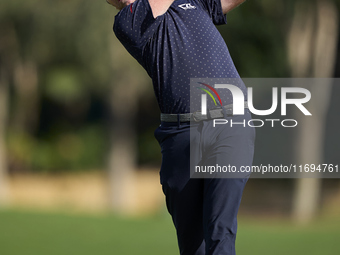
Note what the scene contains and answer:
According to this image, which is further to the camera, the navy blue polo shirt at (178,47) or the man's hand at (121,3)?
the man's hand at (121,3)

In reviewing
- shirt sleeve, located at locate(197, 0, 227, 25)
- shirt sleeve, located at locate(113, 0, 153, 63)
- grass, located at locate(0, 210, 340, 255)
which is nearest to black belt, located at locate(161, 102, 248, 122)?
shirt sleeve, located at locate(113, 0, 153, 63)

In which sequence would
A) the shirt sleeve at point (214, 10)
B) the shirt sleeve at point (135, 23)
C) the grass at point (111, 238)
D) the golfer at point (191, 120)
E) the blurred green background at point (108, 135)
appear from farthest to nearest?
the blurred green background at point (108, 135) → the grass at point (111, 238) → the shirt sleeve at point (214, 10) → the shirt sleeve at point (135, 23) → the golfer at point (191, 120)

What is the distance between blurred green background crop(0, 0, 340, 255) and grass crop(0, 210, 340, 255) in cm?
2

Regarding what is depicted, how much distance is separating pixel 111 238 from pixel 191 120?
686 cm

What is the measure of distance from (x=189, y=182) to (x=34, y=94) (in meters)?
20.6

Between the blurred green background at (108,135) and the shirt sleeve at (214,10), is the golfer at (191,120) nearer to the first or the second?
the shirt sleeve at (214,10)

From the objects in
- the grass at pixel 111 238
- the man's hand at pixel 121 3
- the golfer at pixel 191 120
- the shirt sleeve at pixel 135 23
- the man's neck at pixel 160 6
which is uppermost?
the man's hand at pixel 121 3

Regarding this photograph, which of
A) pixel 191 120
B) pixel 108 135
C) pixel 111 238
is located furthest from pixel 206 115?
pixel 108 135

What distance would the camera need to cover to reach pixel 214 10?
3.56 metres

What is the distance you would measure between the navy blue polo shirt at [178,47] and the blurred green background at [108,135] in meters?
Answer: 5.65

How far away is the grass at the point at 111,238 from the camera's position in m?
8.69

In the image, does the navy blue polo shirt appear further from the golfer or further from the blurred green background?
the blurred green background

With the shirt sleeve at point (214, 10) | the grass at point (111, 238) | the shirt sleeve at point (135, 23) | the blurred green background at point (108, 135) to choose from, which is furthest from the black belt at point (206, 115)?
the blurred green background at point (108, 135)

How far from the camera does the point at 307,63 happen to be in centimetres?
1479
